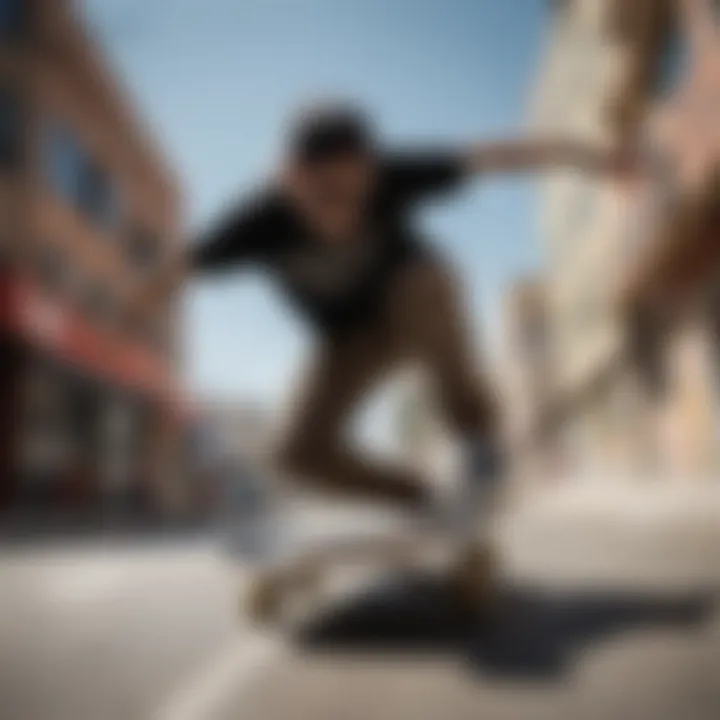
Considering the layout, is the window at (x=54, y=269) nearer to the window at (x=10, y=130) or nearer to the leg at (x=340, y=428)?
the window at (x=10, y=130)

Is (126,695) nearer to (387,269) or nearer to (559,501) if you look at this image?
(387,269)

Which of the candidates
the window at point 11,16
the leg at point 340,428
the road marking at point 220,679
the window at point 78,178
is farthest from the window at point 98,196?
the road marking at point 220,679

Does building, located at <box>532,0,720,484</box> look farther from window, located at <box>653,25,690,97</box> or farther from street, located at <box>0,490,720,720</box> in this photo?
street, located at <box>0,490,720,720</box>

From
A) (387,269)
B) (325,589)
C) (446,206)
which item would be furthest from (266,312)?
(325,589)

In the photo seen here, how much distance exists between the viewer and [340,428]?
131cm

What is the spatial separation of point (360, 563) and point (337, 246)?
0.56 m

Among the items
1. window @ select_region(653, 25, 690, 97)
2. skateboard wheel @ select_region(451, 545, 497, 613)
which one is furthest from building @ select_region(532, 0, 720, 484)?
skateboard wheel @ select_region(451, 545, 497, 613)

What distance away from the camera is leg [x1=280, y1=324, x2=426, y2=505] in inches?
50.9

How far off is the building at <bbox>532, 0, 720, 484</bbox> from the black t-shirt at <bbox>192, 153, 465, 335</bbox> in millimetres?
271

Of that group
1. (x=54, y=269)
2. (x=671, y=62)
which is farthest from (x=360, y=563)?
(x=671, y=62)

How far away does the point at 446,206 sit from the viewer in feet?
4.26

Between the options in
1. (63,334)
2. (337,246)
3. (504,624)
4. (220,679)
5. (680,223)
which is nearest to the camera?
(220,679)

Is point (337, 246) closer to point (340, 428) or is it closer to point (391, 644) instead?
point (340, 428)

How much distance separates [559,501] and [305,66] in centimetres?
97
